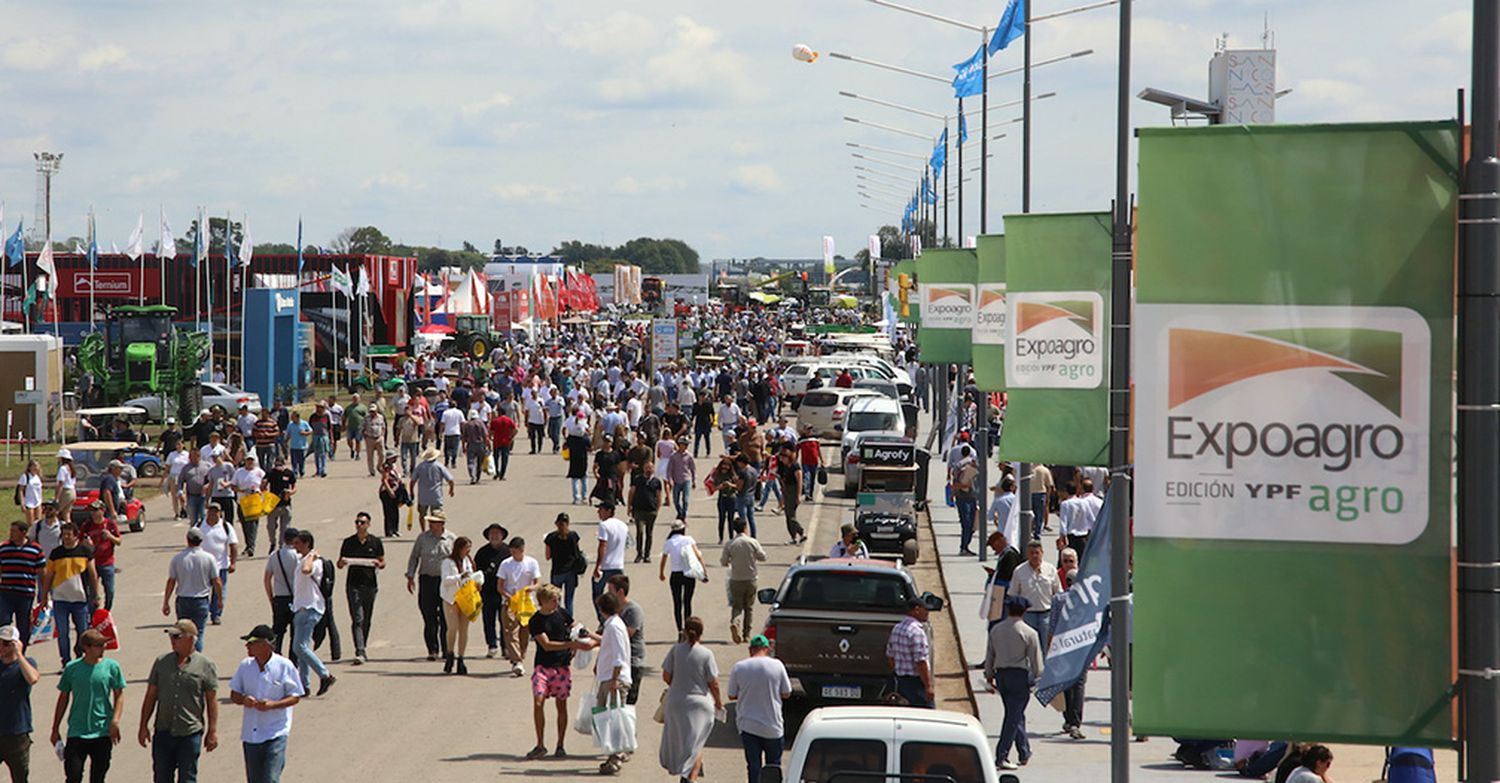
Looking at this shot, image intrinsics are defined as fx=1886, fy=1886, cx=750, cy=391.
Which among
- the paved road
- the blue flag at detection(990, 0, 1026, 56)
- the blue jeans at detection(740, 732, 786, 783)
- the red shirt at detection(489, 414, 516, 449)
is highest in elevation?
the blue flag at detection(990, 0, 1026, 56)

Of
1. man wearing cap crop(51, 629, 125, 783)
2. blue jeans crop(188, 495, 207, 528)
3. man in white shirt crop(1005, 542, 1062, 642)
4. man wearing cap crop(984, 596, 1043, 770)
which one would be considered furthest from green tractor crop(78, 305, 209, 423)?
man wearing cap crop(984, 596, 1043, 770)

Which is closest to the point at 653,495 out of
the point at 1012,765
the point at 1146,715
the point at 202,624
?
the point at 202,624

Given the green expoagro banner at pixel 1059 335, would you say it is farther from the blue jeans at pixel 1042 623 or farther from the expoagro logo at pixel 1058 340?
the blue jeans at pixel 1042 623

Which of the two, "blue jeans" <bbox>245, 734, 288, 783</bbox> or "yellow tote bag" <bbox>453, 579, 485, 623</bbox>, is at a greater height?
"yellow tote bag" <bbox>453, 579, 485, 623</bbox>

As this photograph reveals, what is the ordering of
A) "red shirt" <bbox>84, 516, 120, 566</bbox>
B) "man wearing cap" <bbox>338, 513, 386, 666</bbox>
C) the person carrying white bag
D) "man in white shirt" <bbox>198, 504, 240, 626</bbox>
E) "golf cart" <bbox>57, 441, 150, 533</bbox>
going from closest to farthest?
the person carrying white bag
"man wearing cap" <bbox>338, 513, 386, 666</bbox>
"man in white shirt" <bbox>198, 504, 240, 626</bbox>
"red shirt" <bbox>84, 516, 120, 566</bbox>
"golf cart" <bbox>57, 441, 150, 533</bbox>

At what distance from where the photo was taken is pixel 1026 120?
25.6m

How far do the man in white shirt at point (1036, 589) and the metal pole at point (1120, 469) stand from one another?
4.38 meters

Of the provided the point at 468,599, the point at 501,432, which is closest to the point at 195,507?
the point at 501,432

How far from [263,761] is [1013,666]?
6.06m

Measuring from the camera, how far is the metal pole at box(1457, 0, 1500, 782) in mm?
6863

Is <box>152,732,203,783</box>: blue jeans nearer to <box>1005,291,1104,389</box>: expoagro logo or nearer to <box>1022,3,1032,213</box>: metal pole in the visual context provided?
<box>1005,291,1104,389</box>: expoagro logo

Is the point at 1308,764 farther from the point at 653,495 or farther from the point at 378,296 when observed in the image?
the point at 378,296

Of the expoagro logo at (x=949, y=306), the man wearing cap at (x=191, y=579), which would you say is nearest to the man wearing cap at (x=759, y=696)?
the man wearing cap at (x=191, y=579)

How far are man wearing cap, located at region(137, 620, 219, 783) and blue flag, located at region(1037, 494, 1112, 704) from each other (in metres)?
5.86
